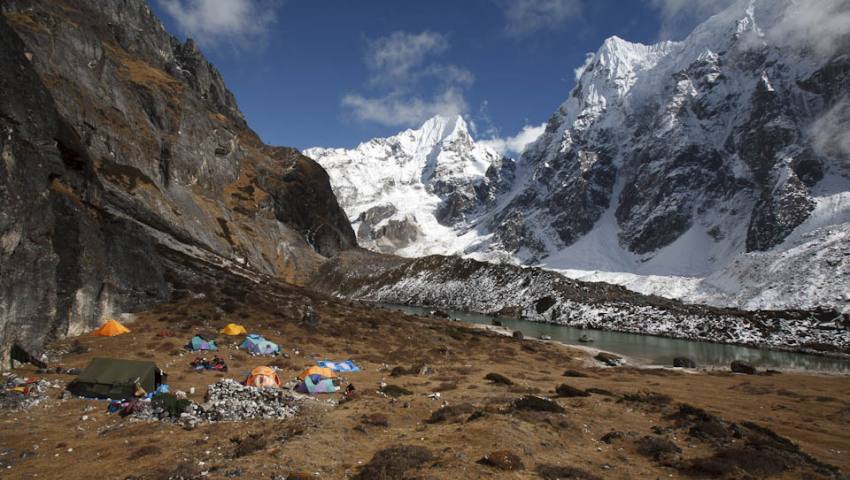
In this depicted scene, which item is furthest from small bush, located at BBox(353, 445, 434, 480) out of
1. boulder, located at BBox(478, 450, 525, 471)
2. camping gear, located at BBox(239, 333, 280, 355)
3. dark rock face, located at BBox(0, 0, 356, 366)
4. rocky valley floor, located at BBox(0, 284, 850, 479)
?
camping gear, located at BBox(239, 333, 280, 355)

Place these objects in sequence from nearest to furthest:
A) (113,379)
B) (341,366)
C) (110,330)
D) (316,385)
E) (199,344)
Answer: (113,379) → (316,385) → (341,366) → (110,330) → (199,344)

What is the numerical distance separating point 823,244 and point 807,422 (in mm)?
82151

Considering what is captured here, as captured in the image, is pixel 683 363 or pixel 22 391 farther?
pixel 683 363

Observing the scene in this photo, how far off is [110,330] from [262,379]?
1673 centimetres

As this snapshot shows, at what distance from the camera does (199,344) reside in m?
36.7

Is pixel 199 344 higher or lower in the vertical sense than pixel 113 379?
higher

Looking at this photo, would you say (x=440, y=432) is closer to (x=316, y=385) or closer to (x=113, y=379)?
(x=316, y=385)

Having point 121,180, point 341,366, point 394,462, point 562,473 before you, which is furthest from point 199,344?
point 121,180

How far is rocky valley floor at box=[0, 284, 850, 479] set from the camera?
16234 millimetres

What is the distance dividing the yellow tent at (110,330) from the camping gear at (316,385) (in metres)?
17.2

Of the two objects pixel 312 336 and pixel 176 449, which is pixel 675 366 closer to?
pixel 312 336

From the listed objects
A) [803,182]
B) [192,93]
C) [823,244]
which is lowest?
[823,244]

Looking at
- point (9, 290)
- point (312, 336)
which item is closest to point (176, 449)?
point (9, 290)

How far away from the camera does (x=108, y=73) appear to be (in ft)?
318
